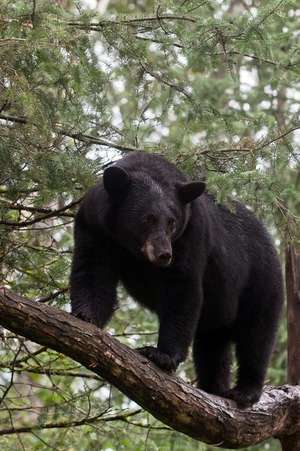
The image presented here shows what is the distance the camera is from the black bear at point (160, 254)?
5.82m

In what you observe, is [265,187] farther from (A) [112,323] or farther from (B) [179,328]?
(A) [112,323]

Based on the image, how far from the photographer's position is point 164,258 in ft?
17.7

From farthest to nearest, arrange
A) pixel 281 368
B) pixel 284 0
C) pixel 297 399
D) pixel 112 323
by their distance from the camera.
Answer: pixel 281 368 < pixel 112 323 < pixel 297 399 < pixel 284 0

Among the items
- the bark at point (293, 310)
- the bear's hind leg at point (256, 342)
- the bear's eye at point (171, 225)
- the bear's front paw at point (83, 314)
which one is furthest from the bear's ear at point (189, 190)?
the bark at point (293, 310)

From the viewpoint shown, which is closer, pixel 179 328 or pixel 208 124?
pixel 179 328

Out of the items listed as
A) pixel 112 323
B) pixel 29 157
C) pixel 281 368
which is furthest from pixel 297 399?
pixel 281 368

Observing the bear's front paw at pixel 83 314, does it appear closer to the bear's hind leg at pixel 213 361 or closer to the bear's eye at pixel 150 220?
the bear's eye at pixel 150 220

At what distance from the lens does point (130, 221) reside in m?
5.90

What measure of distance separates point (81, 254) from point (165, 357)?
3.21ft

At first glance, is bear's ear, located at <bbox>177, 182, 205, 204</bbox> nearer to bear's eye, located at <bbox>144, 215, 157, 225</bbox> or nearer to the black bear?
the black bear

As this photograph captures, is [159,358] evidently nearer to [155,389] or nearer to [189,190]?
[155,389]

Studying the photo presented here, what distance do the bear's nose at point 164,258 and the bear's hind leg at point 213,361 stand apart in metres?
2.07

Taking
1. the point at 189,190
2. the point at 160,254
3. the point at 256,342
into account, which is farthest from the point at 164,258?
the point at 256,342

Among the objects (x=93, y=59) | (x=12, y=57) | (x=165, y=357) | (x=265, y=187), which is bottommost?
(x=165, y=357)
